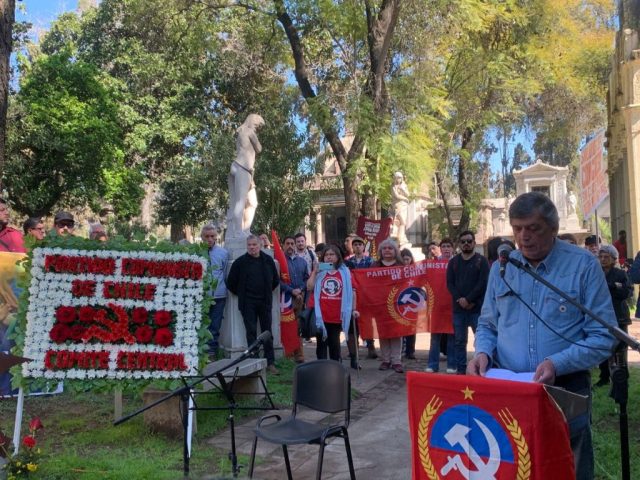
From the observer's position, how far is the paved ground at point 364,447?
18.3ft

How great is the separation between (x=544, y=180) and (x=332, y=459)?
38.2m

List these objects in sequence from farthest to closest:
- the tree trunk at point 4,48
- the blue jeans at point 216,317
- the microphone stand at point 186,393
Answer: the blue jeans at point 216,317 → the tree trunk at point 4,48 → the microphone stand at point 186,393

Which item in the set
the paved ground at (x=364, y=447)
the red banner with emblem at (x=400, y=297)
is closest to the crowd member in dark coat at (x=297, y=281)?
the red banner with emblem at (x=400, y=297)

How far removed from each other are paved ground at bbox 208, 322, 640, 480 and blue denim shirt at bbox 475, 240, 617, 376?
98.2 inches

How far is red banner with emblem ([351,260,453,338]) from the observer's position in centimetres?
1045

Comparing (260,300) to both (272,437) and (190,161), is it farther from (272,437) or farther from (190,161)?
(190,161)

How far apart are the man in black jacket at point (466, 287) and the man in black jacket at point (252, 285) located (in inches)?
96.7

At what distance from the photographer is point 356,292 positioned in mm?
10812

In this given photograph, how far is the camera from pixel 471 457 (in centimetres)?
304

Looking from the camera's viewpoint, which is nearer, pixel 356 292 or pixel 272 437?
pixel 272 437

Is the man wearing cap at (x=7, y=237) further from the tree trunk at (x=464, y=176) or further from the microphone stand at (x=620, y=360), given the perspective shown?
the tree trunk at (x=464, y=176)

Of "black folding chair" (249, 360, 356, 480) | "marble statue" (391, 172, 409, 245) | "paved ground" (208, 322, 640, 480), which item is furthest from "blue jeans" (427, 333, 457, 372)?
"marble statue" (391, 172, 409, 245)

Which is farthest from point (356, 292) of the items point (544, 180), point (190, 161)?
point (544, 180)

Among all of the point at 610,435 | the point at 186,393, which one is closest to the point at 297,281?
the point at 610,435
